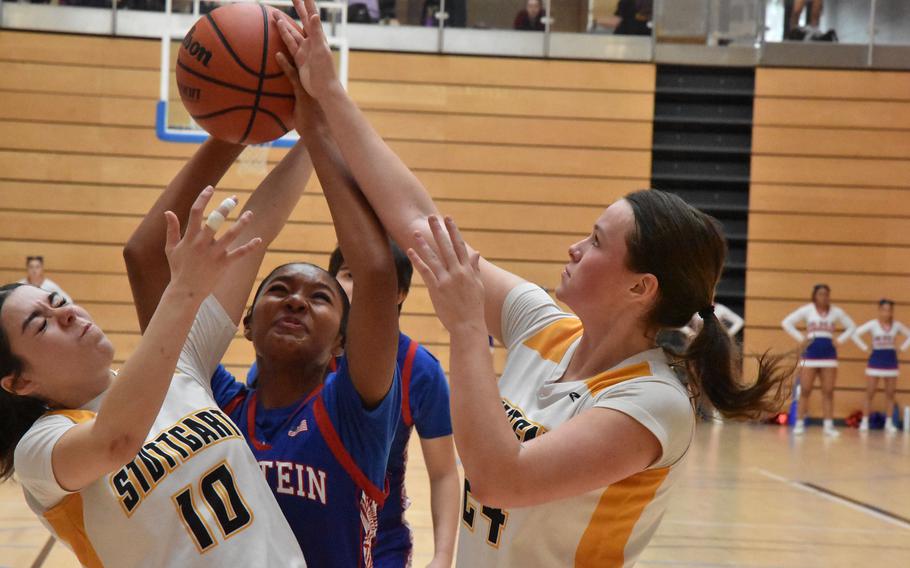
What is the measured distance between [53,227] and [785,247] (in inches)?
318

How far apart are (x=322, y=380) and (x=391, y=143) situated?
8.99m

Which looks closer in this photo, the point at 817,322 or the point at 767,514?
the point at 767,514

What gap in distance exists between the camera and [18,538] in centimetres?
491

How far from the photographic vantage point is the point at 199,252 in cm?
154

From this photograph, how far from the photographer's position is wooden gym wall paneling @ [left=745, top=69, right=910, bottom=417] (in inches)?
442

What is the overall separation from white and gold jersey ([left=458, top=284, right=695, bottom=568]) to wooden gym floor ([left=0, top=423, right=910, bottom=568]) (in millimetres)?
2992

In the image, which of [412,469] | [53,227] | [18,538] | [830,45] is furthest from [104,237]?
[830,45]

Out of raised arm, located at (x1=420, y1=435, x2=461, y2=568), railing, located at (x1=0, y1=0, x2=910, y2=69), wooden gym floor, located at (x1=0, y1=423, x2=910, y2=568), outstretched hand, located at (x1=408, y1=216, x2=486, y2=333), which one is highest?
railing, located at (x1=0, y1=0, x2=910, y2=69)

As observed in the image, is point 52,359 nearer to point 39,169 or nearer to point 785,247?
point 39,169

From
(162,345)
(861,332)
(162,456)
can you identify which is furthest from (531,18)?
(162,345)

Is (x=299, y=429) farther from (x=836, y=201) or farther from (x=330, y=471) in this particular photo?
(x=836, y=201)

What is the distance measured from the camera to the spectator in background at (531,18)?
1080cm

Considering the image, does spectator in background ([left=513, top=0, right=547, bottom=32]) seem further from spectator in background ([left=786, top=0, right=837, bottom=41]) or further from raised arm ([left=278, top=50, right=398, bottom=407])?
raised arm ([left=278, top=50, right=398, bottom=407])

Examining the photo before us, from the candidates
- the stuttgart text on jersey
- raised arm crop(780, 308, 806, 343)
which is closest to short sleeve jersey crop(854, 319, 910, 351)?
raised arm crop(780, 308, 806, 343)
